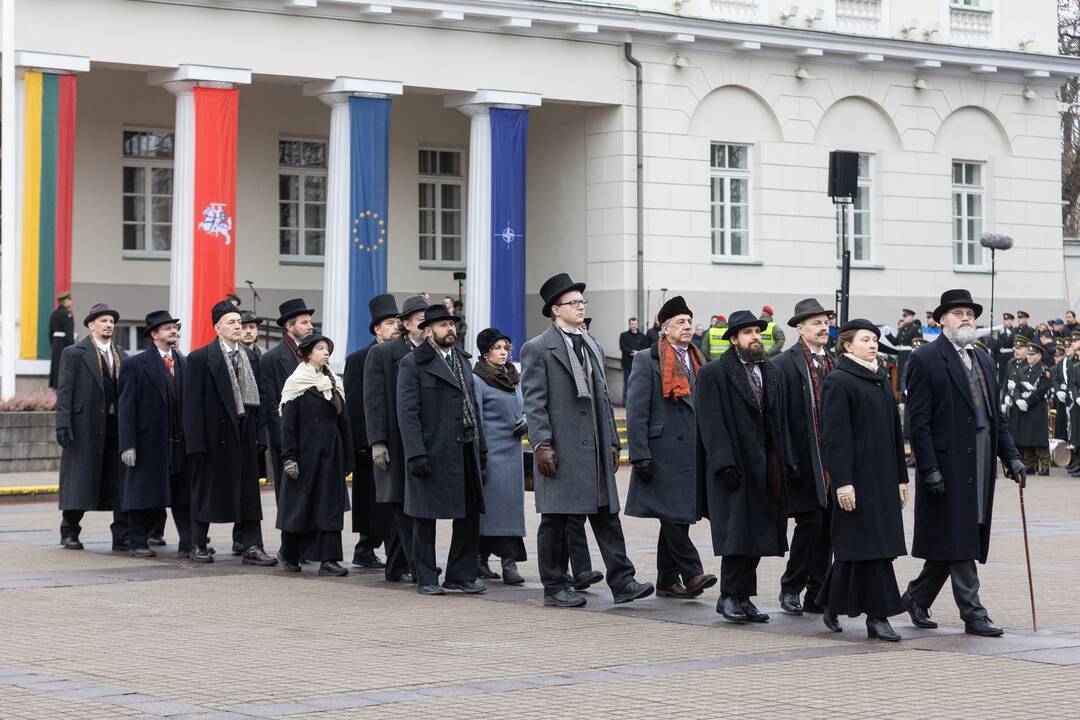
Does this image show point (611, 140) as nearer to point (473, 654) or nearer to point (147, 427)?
point (147, 427)

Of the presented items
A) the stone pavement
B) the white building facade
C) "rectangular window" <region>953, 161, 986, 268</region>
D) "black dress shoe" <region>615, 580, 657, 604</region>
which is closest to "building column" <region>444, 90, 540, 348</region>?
the white building facade

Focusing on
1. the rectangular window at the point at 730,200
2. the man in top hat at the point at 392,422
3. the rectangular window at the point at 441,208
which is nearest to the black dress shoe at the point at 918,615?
the man in top hat at the point at 392,422

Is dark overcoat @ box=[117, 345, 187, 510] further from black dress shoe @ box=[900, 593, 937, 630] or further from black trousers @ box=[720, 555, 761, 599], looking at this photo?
black dress shoe @ box=[900, 593, 937, 630]

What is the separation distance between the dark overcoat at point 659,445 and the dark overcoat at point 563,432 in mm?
203

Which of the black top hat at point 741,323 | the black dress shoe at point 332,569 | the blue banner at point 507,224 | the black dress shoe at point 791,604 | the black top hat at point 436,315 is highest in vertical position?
the blue banner at point 507,224

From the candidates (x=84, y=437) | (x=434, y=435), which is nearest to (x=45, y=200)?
(x=84, y=437)

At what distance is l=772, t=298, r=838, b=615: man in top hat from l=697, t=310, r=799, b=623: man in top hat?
0.49 ft

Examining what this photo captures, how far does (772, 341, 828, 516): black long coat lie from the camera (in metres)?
12.4

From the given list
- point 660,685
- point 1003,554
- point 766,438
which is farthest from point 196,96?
point 660,685

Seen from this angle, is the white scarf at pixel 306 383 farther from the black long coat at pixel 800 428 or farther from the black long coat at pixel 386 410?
the black long coat at pixel 800 428

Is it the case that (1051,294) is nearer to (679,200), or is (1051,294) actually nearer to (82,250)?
(679,200)

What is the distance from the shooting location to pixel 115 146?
34.8 meters

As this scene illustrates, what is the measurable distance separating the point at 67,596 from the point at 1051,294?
31.7 m

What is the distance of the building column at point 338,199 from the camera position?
33.0 meters
